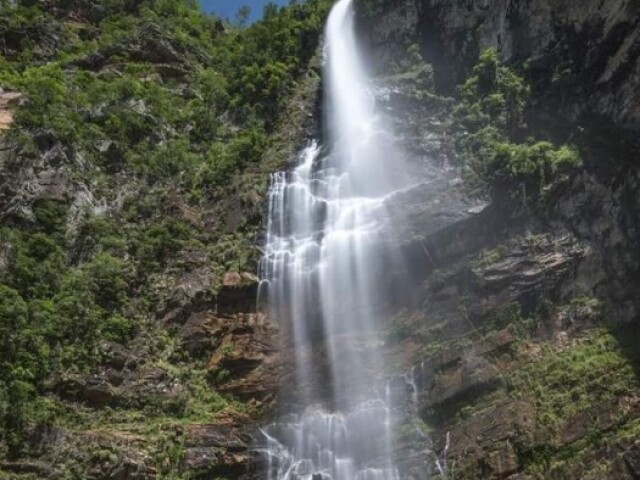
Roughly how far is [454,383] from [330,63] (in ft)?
69.0

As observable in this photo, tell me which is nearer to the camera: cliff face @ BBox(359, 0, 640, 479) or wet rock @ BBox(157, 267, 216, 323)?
cliff face @ BBox(359, 0, 640, 479)

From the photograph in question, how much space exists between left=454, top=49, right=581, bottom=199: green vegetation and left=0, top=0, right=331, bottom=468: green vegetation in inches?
314

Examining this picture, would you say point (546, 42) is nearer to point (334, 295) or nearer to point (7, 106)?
point (334, 295)

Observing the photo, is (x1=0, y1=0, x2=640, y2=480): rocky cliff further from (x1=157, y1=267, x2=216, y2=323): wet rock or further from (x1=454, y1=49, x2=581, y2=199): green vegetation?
(x1=454, y1=49, x2=581, y2=199): green vegetation

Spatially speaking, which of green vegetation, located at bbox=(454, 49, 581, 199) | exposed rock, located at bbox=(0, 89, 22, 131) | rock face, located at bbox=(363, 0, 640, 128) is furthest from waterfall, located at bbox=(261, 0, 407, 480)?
exposed rock, located at bbox=(0, 89, 22, 131)

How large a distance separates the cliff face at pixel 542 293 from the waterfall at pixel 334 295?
0.86 m

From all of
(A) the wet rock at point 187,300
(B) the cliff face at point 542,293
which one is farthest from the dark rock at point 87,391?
(B) the cliff face at point 542,293

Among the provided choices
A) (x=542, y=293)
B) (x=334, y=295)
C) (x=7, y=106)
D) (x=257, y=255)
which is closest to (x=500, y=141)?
(x=542, y=293)

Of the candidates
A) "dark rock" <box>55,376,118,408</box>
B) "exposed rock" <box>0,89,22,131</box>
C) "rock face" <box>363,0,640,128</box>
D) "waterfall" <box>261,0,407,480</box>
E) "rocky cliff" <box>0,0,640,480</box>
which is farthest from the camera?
"exposed rock" <box>0,89,22,131</box>

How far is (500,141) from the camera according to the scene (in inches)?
880

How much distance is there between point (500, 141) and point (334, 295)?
28.2 ft

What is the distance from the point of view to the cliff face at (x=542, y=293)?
14094mm

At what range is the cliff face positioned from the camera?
14.1 meters

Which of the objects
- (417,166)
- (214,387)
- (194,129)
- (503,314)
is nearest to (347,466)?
(214,387)
